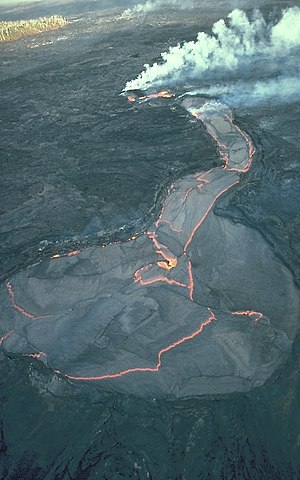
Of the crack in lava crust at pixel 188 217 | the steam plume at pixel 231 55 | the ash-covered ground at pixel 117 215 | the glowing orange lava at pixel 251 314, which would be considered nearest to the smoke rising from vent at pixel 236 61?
the steam plume at pixel 231 55

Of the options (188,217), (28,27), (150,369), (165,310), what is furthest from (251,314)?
(28,27)

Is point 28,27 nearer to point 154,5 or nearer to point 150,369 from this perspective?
point 154,5

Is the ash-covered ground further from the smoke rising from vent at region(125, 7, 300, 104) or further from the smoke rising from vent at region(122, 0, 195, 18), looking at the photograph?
the smoke rising from vent at region(122, 0, 195, 18)

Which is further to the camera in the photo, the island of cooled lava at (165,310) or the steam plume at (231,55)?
the steam plume at (231,55)

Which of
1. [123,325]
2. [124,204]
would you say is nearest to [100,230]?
[124,204]

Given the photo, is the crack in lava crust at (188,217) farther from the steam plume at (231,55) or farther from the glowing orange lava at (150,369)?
the steam plume at (231,55)

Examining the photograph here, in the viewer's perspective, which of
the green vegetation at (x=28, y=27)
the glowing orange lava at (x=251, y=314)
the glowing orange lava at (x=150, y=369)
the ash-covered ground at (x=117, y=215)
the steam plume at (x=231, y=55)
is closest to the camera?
the ash-covered ground at (x=117, y=215)
